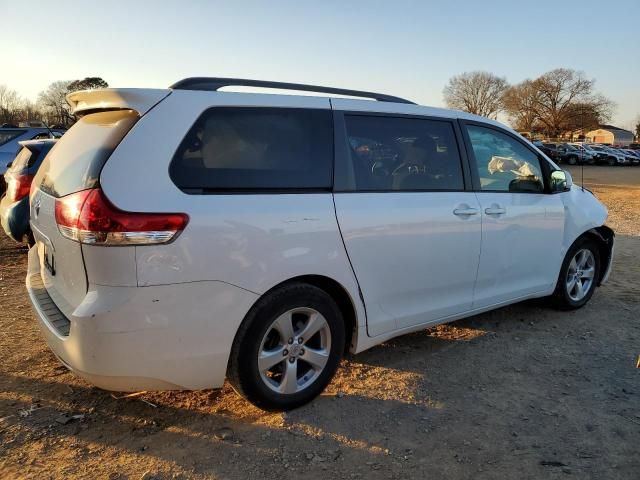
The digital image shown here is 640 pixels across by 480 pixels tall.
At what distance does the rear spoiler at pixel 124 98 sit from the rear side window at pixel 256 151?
0.24m

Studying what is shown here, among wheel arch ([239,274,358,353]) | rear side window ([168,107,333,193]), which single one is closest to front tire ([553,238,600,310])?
wheel arch ([239,274,358,353])

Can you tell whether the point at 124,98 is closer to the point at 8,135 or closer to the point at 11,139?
the point at 11,139

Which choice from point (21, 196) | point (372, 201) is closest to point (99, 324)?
point (372, 201)

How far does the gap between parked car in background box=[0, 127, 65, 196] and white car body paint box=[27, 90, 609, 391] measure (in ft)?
22.2

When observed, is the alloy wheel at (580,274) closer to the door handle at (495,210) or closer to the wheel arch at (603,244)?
the wheel arch at (603,244)

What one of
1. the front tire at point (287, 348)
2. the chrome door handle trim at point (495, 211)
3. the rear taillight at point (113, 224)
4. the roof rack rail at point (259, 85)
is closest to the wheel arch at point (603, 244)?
the chrome door handle trim at point (495, 211)

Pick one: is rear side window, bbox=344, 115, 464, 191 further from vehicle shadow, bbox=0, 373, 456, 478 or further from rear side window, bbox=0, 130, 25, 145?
rear side window, bbox=0, 130, 25, 145

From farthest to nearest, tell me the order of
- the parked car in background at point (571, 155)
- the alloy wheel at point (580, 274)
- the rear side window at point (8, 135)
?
the parked car in background at point (571, 155) < the rear side window at point (8, 135) < the alloy wheel at point (580, 274)

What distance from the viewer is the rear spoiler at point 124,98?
2.63m

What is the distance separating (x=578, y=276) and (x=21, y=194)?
226 inches

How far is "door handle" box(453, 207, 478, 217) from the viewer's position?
368 cm

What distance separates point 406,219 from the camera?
3.37 meters

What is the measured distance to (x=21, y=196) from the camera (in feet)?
18.4

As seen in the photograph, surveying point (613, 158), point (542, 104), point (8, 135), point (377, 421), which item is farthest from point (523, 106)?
point (377, 421)
